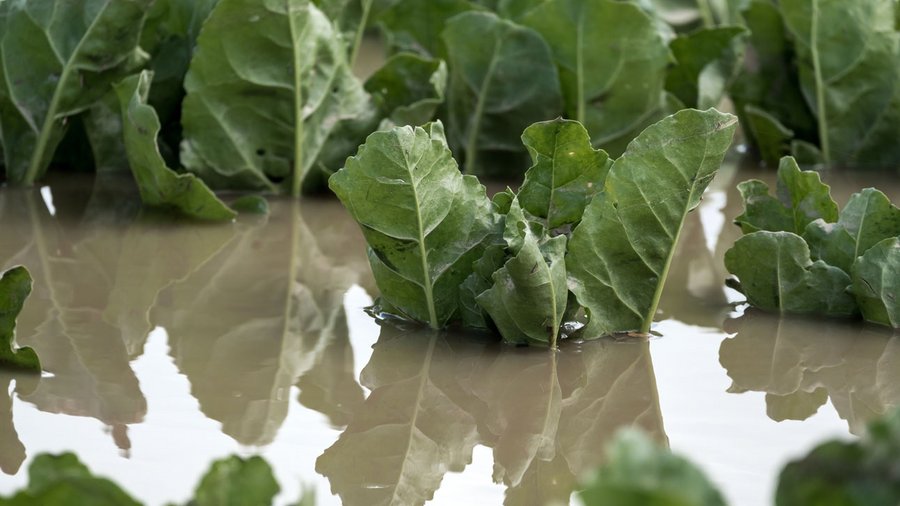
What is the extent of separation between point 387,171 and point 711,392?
468 mm

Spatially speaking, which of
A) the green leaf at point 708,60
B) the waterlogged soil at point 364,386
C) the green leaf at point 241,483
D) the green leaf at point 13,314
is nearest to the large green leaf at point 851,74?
the green leaf at point 708,60

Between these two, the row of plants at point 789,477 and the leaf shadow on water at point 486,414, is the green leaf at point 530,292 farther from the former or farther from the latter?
the row of plants at point 789,477

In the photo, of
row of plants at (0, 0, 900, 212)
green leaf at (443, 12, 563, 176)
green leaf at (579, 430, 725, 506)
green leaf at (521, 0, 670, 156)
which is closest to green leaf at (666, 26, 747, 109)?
row of plants at (0, 0, 900, 212)

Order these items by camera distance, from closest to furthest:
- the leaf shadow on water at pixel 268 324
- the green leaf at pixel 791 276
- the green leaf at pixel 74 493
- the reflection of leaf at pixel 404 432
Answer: the green leaf at pixel 74 493 < the reflection of leaf at pixel 404 432 < the leaf shadow on water at pixel 268 324 < the green leaf at pixel 791 276

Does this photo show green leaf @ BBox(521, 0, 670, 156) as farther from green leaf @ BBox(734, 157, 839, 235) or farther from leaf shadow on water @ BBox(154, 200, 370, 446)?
green leaf @ BBox(734, 157, 839, 235)

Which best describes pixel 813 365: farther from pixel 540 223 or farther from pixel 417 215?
pixel 417 215

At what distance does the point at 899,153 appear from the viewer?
272 centimetres

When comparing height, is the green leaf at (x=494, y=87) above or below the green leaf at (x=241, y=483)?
below

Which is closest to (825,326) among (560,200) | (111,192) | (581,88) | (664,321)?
(664,321)

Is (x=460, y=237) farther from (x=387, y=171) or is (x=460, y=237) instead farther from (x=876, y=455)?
(x=876, y=455)

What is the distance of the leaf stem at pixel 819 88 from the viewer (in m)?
2.60

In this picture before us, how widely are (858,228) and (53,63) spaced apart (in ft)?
4.71

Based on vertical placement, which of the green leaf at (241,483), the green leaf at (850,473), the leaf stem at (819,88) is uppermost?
the green leaf at (850,473)

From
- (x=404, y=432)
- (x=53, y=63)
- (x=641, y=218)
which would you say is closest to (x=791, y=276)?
(x=641, y=218)
